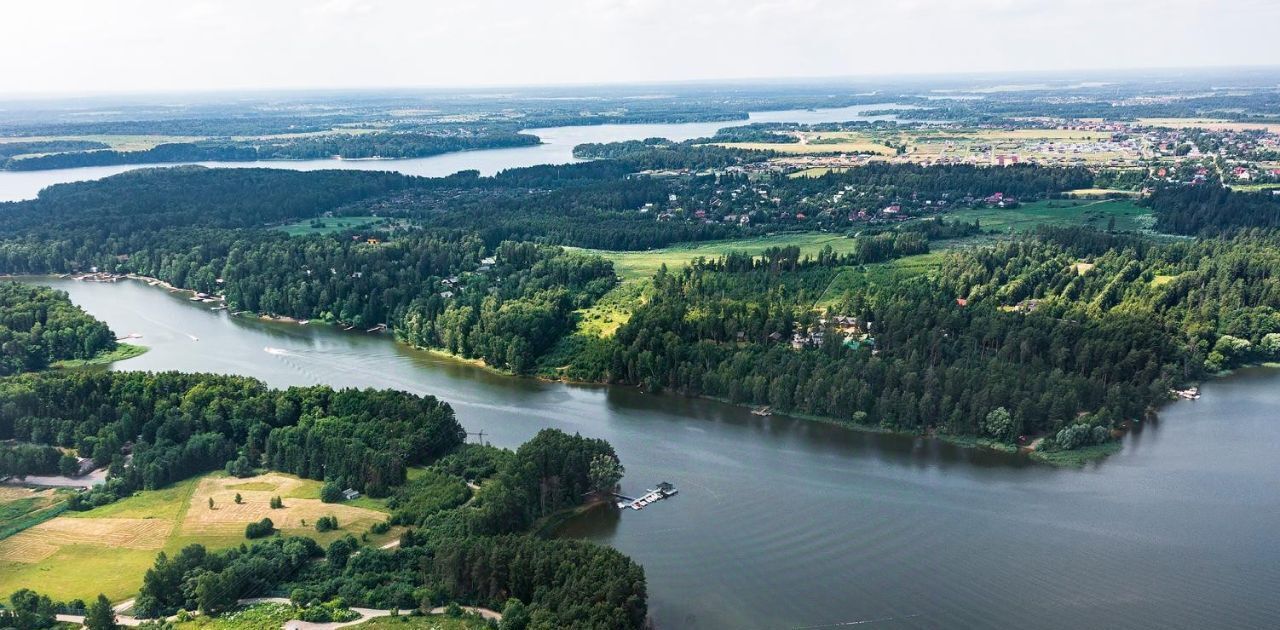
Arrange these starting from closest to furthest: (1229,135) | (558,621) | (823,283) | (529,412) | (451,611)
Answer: (558,621) → (451,611) → (529,412) → (823,283) → (1229,135)

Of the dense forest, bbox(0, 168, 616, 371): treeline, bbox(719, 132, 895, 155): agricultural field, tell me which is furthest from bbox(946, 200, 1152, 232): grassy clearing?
the dense forest

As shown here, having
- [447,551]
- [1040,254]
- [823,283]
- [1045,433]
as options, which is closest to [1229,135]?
[1040,254]

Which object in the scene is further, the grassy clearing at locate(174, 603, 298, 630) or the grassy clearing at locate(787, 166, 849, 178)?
the grassy clearing at locate(787, 166, 849, 178)

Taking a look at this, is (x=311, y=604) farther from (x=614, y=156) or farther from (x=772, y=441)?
(x=614, y=156)

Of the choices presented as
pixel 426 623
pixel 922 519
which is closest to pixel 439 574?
pixel 426 623

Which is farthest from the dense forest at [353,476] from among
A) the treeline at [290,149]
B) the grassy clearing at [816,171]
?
the treeline at [290,149]

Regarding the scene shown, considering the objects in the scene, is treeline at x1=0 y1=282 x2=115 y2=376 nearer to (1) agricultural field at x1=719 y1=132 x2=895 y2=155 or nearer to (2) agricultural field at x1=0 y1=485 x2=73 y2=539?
(2) agricultural field at x1=0 y1=485 x2=73 y2=539

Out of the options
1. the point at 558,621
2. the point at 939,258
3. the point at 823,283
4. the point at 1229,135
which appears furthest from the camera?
the point at 1229,135

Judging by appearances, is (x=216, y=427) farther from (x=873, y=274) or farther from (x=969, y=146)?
(x=969, y=146)
